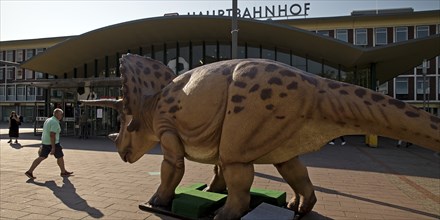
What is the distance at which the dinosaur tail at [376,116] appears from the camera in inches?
125

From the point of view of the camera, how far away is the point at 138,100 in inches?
191

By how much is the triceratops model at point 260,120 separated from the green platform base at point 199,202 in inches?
9.9

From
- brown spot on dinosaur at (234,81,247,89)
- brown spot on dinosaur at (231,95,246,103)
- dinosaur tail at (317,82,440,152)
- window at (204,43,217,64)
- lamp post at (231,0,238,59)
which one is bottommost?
dinosaur tail at (317,82,440,152)

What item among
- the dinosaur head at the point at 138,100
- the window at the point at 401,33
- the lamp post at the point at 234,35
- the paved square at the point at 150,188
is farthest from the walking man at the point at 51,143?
the window at the point at 401,33

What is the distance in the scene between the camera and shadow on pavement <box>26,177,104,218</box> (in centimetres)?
504

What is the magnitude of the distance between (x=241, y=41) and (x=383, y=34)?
20.5 metres

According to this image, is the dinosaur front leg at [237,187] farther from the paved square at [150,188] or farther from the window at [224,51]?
the window at [224,51]

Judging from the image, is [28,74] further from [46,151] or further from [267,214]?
[267,214]

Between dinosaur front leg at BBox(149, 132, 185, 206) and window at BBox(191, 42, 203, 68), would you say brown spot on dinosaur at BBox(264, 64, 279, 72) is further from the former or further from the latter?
window at BBox(191, 42, 203, 68)

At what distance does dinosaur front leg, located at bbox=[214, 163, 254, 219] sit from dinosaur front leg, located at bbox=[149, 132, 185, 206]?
71cm

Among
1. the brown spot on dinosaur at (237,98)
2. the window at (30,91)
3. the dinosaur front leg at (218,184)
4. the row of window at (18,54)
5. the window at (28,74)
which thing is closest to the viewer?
the brown spot on dinosaur at (237,98)

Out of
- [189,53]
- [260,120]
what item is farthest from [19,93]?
[260,120]

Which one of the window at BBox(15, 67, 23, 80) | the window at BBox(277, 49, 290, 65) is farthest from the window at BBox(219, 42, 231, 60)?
the window at BBox(15, 67, 23, 80)

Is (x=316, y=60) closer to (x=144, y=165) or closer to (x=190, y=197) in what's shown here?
(x=144, y=165)
